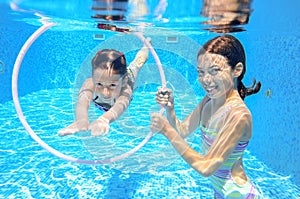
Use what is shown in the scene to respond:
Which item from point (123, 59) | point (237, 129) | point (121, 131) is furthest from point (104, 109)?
point (237, 129)

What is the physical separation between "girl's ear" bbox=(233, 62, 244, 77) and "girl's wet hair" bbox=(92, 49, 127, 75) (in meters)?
1.08

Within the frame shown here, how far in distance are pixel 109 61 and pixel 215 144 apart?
1.22 meters

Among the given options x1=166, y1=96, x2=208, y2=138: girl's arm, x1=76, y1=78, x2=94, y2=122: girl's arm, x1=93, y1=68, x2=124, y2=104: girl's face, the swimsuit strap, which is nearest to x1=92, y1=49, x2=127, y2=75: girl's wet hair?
x1=93, y1=68, x2=124, y2=104: girl's face

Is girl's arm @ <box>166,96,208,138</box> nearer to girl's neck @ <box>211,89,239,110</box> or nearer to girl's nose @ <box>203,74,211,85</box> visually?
girl's neck @ <box>211,89,239,110</box>

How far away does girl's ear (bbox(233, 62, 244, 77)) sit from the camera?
7.28 ft

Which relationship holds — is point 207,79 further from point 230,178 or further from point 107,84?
point 107,84

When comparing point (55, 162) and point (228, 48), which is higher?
point (228, 48)

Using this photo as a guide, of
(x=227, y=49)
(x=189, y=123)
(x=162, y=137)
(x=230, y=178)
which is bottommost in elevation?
(x=162, y=137)

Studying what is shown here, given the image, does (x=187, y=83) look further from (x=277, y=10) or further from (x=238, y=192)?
(x=277, y=10)

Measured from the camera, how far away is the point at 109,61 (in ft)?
8.86

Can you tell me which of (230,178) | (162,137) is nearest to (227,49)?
(230,178)

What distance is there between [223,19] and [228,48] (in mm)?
3949

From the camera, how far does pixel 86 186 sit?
4.95m

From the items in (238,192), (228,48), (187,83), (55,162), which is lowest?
(55,162)
